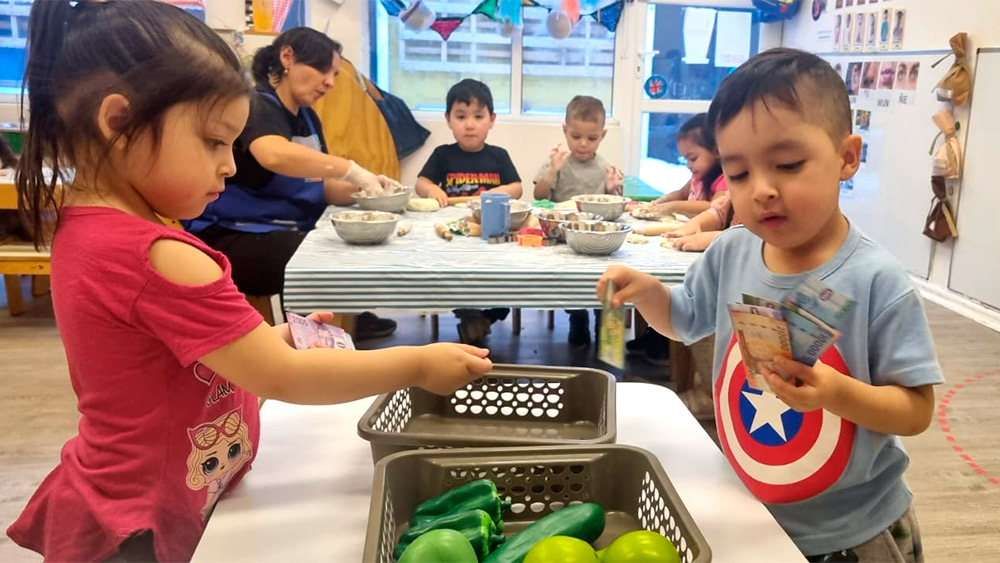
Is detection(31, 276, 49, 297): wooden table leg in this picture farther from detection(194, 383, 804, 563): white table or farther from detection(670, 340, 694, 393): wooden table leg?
detection(194, 383, 804, 563): white table

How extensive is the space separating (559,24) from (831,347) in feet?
14.4

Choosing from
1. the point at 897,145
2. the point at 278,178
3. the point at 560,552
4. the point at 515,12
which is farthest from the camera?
the point at 515,12

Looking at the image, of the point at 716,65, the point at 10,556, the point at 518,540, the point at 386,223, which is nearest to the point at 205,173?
the point at 518,540

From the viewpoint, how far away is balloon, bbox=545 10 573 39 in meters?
4.96

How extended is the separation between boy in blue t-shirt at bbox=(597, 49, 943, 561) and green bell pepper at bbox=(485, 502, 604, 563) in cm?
30

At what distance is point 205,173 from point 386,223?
4.31ft

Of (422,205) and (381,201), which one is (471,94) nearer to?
(422,205)

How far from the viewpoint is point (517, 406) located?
1184 mm

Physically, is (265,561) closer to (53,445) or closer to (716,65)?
(53,445)

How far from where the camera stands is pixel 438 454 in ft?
2.83

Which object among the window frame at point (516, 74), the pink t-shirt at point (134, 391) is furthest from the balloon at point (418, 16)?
the pink t-shirt at point (134, 391)

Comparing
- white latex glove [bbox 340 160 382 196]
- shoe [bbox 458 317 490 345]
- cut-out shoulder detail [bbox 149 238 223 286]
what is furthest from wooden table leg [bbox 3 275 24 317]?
cut-out shoulder detail [bbox 149 238 223 286]

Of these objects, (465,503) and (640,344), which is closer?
(465,503)

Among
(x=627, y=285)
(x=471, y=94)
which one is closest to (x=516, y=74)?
(x=471, y=94)
